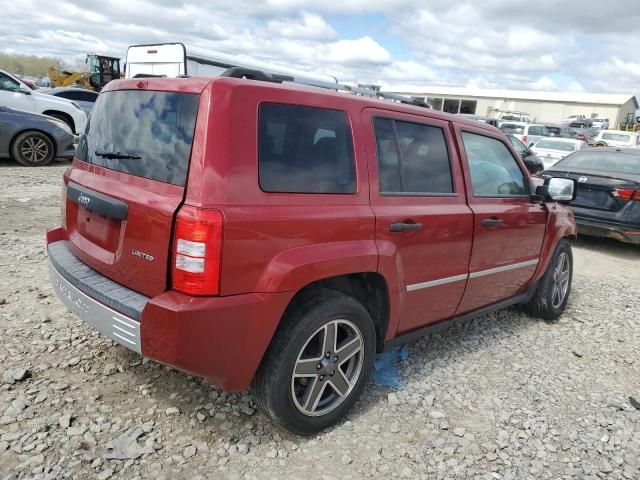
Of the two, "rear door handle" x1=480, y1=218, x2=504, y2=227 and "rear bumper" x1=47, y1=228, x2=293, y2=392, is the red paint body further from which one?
"rear door handle" x1=480, y1=218, x2=504, y2=227

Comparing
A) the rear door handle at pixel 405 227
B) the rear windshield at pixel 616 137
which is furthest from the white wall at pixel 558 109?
the rear door handle at pixel 405 227

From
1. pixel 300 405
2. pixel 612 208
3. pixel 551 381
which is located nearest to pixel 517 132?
pixel 612 208

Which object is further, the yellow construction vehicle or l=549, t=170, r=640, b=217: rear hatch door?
the yellow construction vehicle

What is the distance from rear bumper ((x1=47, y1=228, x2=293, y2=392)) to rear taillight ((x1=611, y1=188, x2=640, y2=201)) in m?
6.55

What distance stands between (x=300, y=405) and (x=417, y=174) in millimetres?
1537

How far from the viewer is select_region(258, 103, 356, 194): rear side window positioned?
95.0 inches

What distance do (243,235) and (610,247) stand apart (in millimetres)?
7654

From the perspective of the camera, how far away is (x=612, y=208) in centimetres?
730

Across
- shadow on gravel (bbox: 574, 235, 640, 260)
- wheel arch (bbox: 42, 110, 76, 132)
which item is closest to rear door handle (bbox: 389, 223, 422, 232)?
shadow on gravel (bbox: 574, 235, 640, 260)

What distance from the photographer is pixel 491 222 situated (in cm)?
357

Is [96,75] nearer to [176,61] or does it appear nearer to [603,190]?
[176,61]

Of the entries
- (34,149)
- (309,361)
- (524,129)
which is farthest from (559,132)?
(309,361)

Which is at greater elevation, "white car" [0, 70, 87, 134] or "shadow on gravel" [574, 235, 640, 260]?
"white car" [0, 70, 87, 134]

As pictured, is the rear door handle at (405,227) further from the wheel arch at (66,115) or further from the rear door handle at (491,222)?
the wheel arch at (66,115)
